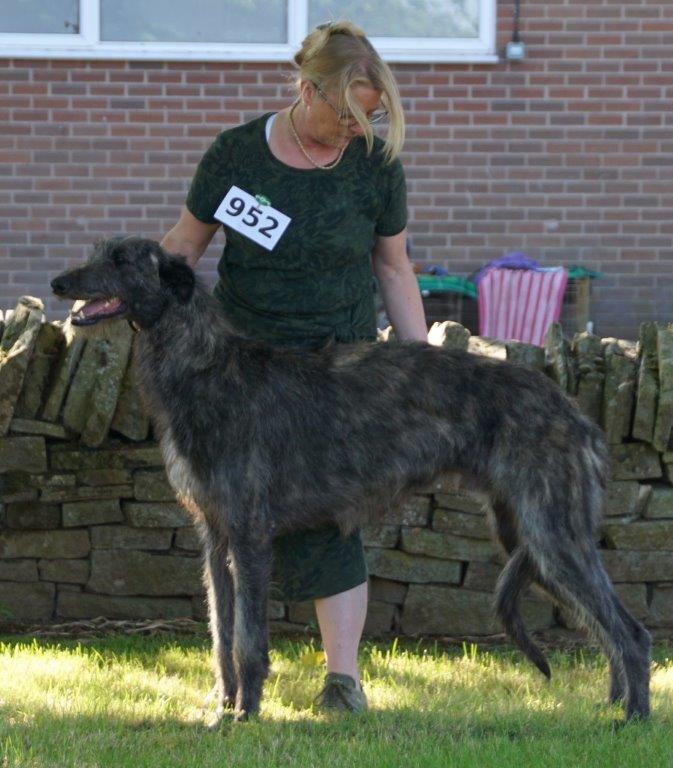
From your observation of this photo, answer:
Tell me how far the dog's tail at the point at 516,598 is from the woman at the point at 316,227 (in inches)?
21.9

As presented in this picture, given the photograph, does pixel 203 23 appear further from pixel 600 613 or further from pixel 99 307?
pixel 600 613

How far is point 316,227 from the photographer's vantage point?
16.8 ft

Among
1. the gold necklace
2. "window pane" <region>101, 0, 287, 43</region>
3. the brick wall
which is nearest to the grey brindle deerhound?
the gold necklace

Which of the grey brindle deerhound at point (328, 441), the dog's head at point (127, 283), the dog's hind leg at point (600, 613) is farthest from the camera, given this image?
the dog's hind leg at point (600, 613)

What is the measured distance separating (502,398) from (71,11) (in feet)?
21.0

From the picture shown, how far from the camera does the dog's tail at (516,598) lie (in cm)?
512

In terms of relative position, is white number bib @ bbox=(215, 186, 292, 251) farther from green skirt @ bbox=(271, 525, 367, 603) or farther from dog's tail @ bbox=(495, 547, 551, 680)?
dog's tail @ bbox=(495, 547, 551, 680)

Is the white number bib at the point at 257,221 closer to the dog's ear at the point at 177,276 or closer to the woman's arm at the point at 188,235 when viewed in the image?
the woman's arm at the point at 188,235

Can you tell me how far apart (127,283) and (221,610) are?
128cm

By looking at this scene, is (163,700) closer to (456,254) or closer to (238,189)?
(238,189)

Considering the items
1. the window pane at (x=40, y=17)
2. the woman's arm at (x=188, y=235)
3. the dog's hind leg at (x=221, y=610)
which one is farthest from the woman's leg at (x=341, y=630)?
the window pane at (x=40, y=17)

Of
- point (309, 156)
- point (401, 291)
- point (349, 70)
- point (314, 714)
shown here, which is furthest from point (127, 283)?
point (314, 714)

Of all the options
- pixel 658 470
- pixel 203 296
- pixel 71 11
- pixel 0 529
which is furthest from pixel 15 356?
pixel 71 11

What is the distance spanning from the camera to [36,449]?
601 centimetres
